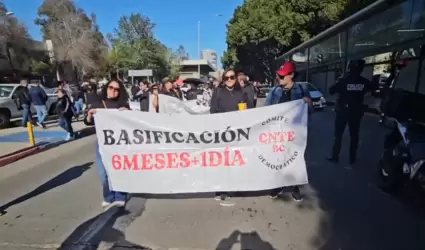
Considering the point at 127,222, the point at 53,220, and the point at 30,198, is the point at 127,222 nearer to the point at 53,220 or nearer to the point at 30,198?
the point at 53,220

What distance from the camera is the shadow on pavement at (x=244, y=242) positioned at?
3.17m

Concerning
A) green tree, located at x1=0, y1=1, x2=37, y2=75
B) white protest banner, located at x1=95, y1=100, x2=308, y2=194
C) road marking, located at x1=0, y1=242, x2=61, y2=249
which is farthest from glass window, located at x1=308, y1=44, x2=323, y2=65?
green tree, located at x1=0, y1=1, x2=37, y2=75

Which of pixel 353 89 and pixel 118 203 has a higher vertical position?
pixel 353 89

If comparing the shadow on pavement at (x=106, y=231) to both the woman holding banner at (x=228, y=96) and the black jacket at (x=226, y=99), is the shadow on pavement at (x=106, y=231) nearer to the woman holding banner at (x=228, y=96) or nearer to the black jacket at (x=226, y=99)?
the woman holding banner at (x=228, y=96)

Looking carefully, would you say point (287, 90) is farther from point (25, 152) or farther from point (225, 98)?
point (25, 152)

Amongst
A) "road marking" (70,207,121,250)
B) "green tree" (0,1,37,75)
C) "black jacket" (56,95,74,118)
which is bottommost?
"road marking" (70,207,121,250)

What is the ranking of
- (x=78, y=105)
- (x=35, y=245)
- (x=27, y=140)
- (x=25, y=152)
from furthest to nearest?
(x=78, y=105)
(x=27, y=140)
(x=25, y=152)
(x=35, y=245)

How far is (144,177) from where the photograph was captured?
4.16 metres

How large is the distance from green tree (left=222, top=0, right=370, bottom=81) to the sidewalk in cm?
1589

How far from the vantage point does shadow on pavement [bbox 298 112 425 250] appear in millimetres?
3252

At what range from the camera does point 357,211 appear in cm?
398

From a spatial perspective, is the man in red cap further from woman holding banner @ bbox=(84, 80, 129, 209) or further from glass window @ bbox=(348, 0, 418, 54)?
glass window @ bbox=(348, 0, 418, 54)

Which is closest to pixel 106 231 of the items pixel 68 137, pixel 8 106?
pixel 68 137

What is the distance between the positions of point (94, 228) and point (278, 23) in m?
30.2
